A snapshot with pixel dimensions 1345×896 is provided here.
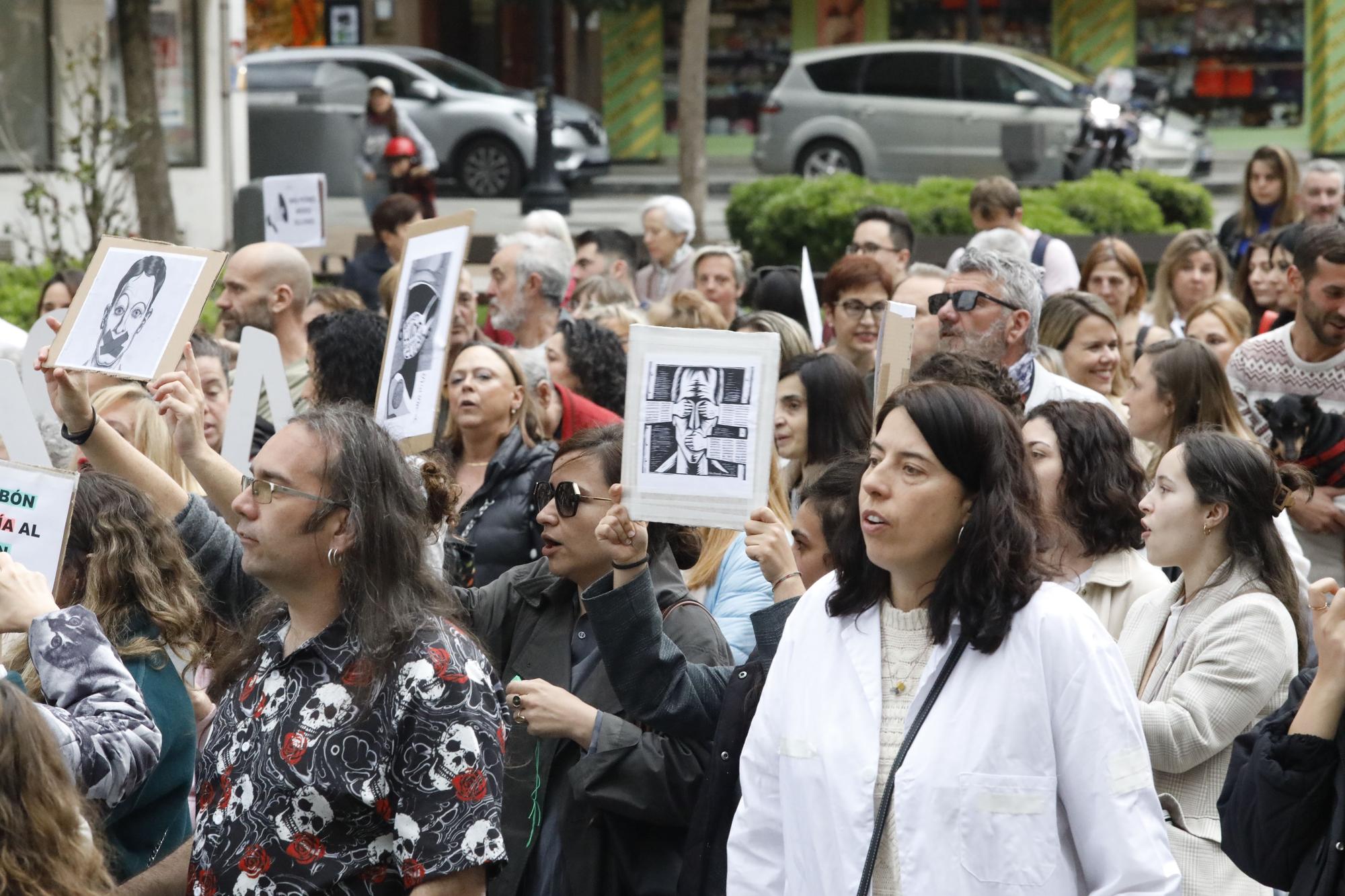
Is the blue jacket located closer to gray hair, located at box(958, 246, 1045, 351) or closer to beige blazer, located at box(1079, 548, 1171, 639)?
beige blazer, located at box(1079, 548, 1171, 639)

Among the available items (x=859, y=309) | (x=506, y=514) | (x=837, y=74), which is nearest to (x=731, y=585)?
(x=506, y=514)

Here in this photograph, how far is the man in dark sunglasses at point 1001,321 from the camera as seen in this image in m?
5.68

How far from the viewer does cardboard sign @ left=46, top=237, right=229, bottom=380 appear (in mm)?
4617

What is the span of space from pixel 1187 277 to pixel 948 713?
21.9 feet

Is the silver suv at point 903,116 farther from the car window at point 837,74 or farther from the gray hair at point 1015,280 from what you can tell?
the gray hair at point 1015,280

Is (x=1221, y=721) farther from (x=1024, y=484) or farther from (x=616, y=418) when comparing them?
(x=616, y=418)

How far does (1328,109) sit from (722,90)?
433 inches

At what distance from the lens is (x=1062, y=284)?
9180 mm

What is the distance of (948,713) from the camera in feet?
9.58

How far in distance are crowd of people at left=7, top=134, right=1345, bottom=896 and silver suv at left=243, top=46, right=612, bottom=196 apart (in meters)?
19.5

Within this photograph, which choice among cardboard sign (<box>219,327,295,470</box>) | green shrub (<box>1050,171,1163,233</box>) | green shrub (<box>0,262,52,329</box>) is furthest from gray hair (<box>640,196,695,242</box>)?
green shrub (<box>1050,171,1163,233</box>)

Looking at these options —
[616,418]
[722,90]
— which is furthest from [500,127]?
[616,418]

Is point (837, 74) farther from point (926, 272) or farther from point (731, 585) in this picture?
point (731, 585)

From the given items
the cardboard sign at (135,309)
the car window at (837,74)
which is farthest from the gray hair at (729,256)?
the car window at (837,74)
